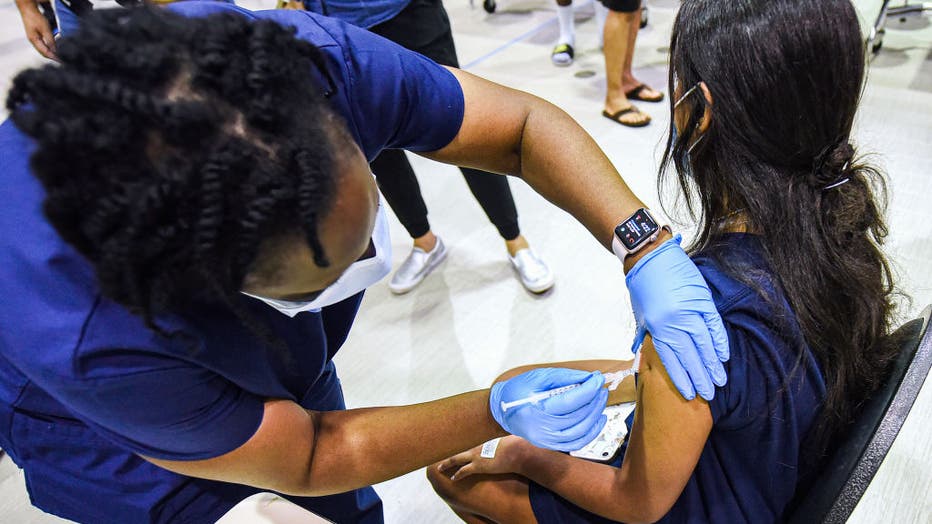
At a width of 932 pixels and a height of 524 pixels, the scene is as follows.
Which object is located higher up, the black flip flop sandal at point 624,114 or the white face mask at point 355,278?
the white face mask at point 355,278

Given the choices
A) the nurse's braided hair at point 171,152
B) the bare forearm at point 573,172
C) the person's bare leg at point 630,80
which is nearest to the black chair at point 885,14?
the person's bare leg at point 630,80

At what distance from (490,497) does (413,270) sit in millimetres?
1153

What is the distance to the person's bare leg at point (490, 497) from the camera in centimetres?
100

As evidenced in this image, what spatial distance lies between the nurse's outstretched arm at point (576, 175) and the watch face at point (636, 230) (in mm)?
20

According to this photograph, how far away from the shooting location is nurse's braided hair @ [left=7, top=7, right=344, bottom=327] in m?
0.50

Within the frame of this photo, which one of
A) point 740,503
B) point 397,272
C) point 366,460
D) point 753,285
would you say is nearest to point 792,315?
point 753,285

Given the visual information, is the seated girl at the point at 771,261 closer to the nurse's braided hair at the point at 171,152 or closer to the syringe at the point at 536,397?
the syringe at the point at 536,397

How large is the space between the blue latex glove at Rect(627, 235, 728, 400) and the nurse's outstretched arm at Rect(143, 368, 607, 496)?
12 centimetres

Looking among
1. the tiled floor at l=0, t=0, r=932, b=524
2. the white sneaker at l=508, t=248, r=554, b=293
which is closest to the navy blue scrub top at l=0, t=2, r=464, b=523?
the tiled floor at l=0, t=0, r=932, b=524

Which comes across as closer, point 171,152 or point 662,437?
point 171,152

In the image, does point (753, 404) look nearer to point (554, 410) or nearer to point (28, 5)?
point (554, 410)

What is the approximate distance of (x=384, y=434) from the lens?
31.5 inches

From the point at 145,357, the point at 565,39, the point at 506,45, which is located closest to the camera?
the point at 145,357

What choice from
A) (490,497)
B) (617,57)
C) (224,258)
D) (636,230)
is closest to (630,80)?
(617,57)
